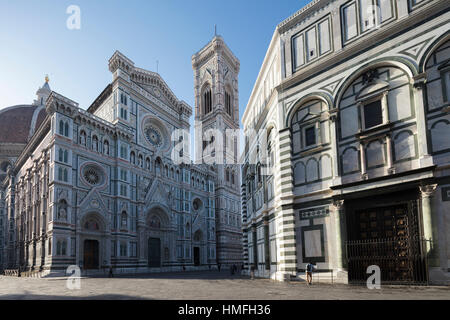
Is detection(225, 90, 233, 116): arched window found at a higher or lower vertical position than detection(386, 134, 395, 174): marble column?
higher

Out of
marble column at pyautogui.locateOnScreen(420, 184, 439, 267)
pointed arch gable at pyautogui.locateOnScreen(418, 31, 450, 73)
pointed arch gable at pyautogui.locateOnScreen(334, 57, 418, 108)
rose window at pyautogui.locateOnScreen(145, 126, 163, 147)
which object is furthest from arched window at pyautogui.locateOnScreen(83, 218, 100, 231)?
pointed arch gable at pyautogui.locateOnScreen(418, 31, 450, 73)

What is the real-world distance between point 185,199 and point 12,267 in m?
24.3

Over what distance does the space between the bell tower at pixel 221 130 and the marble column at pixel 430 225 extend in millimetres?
46988

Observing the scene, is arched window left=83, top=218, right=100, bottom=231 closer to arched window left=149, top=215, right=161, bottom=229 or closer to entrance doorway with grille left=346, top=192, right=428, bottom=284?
arched window left=149, top=215, right=161, bottom=229

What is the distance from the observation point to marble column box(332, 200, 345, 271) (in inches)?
678

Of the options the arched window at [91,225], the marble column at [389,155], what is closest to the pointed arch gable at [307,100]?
the marble column at [389,155]

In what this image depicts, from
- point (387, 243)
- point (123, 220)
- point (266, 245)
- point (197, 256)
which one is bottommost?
point (197, 256)

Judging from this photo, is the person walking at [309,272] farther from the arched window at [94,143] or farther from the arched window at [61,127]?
the arched window at [94,143]

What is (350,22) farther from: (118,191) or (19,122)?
(19,122)

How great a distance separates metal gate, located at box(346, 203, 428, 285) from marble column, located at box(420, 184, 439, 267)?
24 centimetres

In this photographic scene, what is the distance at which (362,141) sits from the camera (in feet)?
57.9

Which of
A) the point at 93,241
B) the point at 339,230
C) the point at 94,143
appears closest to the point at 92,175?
the point at 94,143

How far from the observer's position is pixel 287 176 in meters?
20.4

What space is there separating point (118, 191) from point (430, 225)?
3236 centimetres
